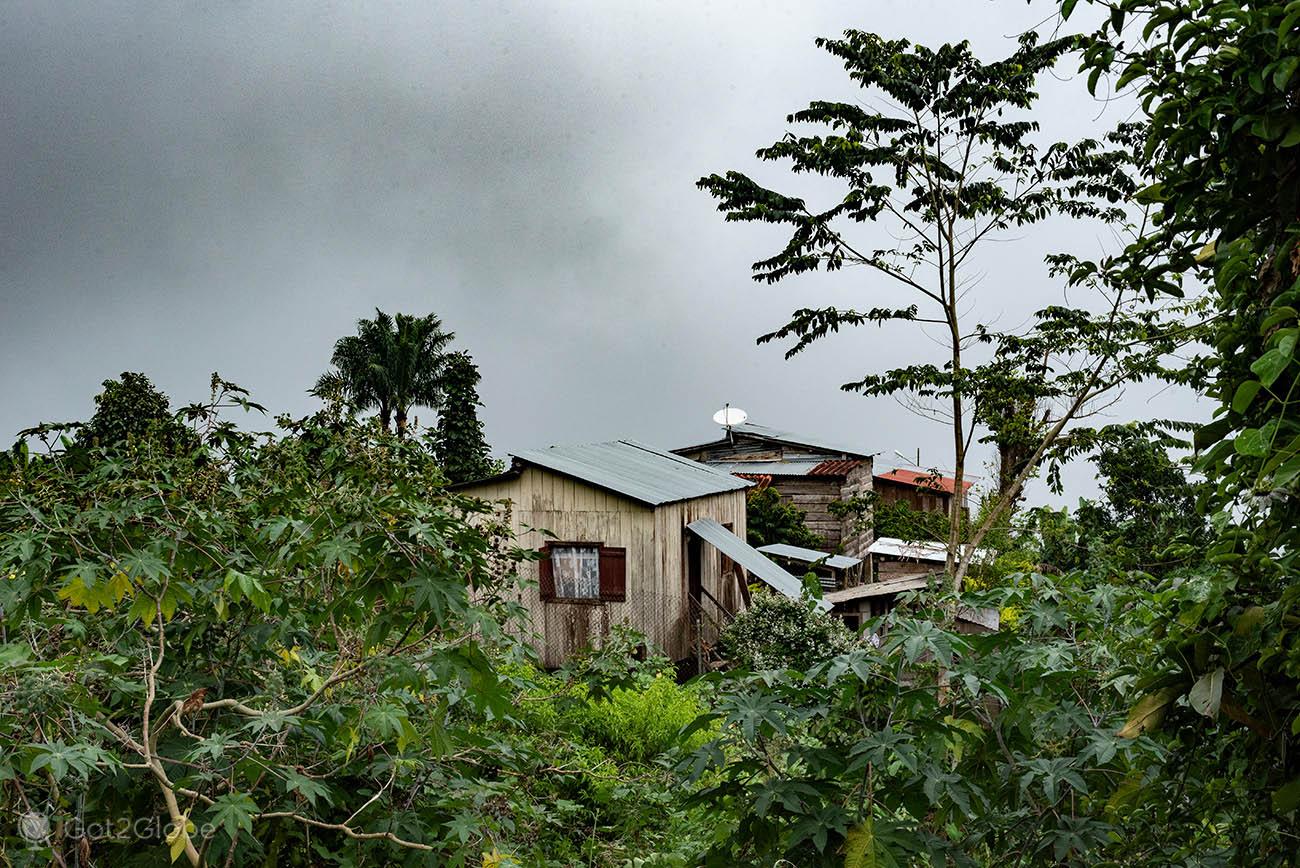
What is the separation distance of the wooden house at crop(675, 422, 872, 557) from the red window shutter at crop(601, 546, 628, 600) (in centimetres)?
811

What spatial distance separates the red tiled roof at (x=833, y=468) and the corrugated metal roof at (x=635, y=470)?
474 cm

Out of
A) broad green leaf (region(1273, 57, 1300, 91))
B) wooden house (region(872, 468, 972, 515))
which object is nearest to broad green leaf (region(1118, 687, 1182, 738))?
broad green leaf (region(1273, 57, 1300, 91))

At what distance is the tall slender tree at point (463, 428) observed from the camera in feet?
80.5

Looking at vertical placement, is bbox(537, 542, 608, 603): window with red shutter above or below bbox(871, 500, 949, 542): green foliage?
below

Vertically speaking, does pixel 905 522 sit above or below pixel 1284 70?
above

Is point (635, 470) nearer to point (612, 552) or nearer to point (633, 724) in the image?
point (612, 552)

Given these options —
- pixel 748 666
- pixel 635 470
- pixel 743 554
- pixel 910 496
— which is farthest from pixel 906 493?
pixel 748 666

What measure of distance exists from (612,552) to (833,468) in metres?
9.79

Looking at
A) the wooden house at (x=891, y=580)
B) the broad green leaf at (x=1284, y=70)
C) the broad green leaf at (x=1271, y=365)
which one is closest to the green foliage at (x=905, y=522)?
the wooden house at (x=891, y=580)

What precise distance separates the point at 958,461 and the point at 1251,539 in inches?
406

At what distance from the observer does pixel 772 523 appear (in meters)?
20.1

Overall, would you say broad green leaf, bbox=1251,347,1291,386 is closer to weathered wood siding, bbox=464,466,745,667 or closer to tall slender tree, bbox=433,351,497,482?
weathered wood siding, bbox=464,466,745,667

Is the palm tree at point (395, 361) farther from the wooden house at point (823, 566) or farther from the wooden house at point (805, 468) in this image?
the wooden house at point (823, 566)

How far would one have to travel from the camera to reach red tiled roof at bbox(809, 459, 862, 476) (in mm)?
22031
